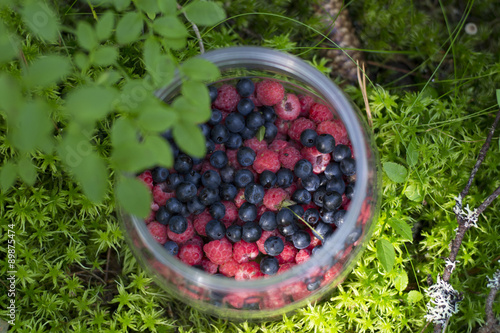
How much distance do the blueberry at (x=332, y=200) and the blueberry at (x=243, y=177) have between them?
21 cm

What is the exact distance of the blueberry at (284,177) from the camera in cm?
127

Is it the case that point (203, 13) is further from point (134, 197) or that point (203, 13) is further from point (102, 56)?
point (134, 197)

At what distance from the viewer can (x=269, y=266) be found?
1214 millimetres

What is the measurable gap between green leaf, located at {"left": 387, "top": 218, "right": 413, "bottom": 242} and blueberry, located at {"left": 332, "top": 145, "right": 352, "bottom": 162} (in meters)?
0.23

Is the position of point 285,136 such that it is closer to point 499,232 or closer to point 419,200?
point 419,200

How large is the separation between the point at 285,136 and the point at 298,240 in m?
0.33

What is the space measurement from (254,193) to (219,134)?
0.19m

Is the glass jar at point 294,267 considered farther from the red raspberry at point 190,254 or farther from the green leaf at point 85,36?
the green leaf at point 85,36

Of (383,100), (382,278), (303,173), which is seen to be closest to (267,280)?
(303,173)

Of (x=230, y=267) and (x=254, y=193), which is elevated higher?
(x=254, y=193)

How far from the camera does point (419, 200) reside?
54.5 inches

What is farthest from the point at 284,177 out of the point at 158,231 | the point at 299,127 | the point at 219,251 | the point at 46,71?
the point at 46,71

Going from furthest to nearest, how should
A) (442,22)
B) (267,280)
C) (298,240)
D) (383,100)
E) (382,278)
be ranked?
1. (442,22)
2. (383,100)
3. (382,278)
4. (298,240)
5. (267,280)

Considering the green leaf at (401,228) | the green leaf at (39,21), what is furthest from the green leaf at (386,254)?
the green leaf at (39,21)
